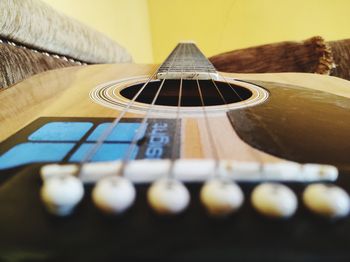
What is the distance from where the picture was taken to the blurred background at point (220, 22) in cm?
231

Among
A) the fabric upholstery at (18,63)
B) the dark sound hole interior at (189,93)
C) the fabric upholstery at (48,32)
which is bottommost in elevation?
the dark sound hole interior at (189,93)

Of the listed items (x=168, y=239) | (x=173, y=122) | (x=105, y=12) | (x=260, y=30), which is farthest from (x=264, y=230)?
(x=260, y=30)

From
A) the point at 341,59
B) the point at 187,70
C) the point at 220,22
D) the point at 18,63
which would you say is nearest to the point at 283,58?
the point at 341,59

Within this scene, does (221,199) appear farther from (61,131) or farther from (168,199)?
(61,131)

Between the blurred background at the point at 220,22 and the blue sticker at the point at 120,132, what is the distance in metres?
1.81

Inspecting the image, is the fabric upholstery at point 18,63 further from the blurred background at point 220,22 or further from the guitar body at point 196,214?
the blurred background at point 220,22

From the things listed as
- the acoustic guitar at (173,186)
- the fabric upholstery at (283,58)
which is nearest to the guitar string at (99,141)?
the acoustic guitar at (173,186)

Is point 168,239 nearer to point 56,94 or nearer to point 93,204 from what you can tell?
point 93,204

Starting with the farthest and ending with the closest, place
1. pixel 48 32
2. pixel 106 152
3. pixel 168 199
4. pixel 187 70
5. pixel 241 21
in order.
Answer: pixel 241 21, pixel 48 32, pixel 187 70, pixel 106 152, pixel 168 199

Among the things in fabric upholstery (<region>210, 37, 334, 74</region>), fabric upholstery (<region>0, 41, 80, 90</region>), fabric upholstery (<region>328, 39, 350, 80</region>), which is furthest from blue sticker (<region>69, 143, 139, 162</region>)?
fabric upholstery (<region>328, 39, 350, 80</region>)

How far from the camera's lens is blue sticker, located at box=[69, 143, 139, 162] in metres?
0.30

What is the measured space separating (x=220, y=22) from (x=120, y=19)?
785 mm

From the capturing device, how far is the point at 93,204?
0.68 ft

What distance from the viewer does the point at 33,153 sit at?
318mm
